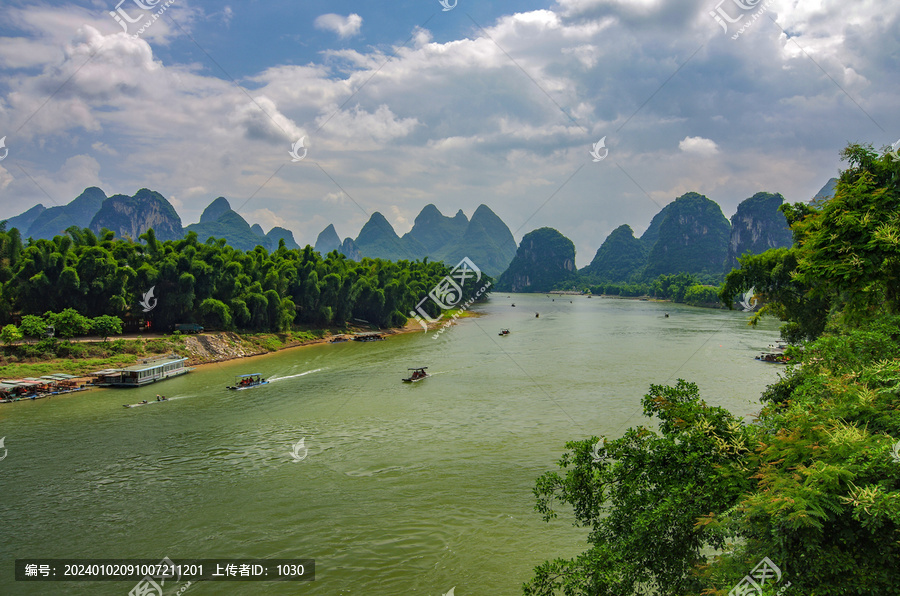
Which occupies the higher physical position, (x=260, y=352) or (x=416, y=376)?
(x=260, y=352)

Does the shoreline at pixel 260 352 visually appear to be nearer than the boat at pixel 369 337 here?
Yes

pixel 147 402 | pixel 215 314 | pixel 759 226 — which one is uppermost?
pixel 759 226

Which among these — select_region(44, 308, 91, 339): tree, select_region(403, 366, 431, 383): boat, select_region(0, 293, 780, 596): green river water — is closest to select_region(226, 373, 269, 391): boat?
select_region(0, 293, 780, 596): green river water

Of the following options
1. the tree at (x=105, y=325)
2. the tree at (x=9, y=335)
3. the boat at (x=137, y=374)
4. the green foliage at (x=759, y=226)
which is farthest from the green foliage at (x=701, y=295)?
the tree at (x=9, y=335)

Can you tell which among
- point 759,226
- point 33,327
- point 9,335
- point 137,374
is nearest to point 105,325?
point 33,327

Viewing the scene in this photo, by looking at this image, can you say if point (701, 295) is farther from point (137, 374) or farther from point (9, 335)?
point (9, 335)

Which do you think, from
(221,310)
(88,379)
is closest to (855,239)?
(88,379)

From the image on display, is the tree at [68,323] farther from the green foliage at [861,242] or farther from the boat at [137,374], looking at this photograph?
the green foliage at [861,242]
